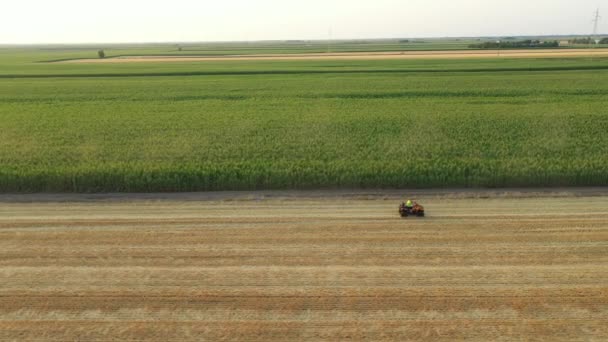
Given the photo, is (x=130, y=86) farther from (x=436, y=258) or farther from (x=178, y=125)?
(x=436, y=258)

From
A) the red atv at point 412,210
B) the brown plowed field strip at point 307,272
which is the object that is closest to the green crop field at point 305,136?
the brown plowed field strip at point 307,272

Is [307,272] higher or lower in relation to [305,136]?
lower

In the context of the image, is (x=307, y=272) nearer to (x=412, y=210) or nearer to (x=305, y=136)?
(x=412, y=210)

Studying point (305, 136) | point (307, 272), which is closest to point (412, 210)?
point (307, 272)

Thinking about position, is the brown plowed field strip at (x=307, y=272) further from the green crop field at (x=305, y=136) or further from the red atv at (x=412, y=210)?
the green crop field at (x=305, y=136)

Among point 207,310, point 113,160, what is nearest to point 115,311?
point 207,310

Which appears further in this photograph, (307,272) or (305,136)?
(305,136)
